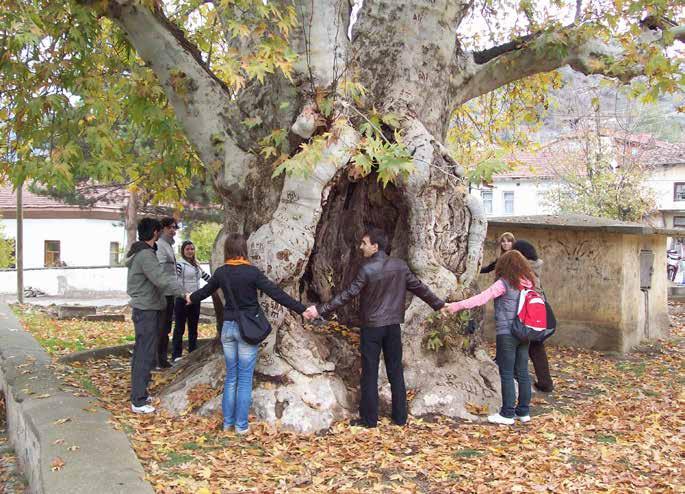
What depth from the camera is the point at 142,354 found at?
23.3ft

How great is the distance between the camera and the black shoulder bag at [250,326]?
6402mm

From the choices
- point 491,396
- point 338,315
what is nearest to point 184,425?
point 338,315

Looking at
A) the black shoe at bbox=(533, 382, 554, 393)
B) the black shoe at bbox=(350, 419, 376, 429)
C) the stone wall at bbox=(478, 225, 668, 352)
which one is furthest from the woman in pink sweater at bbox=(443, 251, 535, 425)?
the stone wall at bbox=(478, 225, 668, 352)

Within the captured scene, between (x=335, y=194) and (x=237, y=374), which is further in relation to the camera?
(x=335, y=194)

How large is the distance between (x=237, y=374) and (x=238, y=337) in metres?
0.34

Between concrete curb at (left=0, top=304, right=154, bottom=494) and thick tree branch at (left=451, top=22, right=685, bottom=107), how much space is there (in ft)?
19.0

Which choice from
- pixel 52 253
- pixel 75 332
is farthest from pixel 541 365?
pixel 52 253

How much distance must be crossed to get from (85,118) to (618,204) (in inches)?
1064

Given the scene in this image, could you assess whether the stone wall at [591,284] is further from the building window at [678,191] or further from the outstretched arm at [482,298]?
the building window at [678,191]

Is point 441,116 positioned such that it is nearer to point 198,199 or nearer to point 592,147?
point 198,199

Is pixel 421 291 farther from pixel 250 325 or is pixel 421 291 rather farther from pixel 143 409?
pixel 143 409

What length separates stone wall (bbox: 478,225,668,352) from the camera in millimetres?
11852

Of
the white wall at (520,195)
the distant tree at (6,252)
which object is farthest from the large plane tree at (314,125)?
the white wall at (520,195)

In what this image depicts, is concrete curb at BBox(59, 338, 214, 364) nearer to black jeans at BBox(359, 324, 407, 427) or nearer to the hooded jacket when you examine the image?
the hooded jacket
